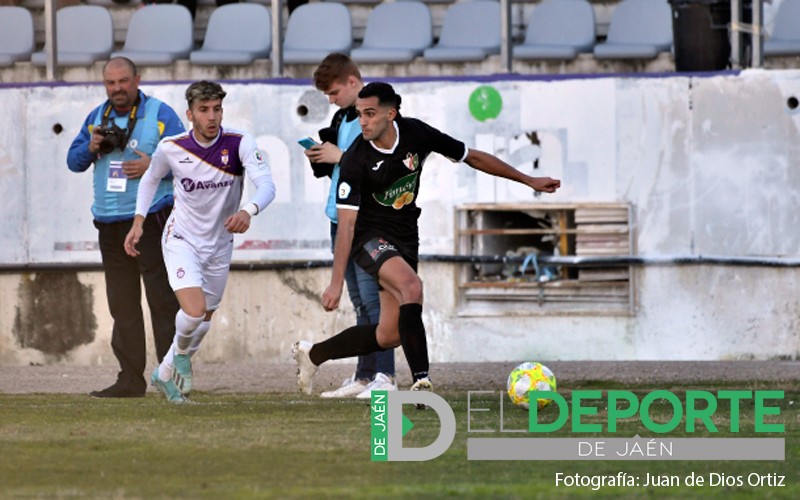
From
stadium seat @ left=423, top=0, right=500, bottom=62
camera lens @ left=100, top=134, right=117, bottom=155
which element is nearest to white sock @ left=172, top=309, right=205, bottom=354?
camera lens @ left=100, top=134, right=117, bottom=155

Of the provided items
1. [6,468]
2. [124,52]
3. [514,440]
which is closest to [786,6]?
[124,52]

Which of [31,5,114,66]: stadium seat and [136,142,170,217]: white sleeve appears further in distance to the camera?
[31,5,114,66]: stadium seat

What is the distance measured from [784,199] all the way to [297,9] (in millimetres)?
5076

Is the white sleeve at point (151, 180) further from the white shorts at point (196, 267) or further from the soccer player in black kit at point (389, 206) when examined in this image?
the soccer player in black kit at point (389, 206)

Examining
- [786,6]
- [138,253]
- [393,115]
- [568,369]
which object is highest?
[786,6]

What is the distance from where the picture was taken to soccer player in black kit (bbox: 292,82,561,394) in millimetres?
9945

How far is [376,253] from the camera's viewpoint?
1009 centimetres

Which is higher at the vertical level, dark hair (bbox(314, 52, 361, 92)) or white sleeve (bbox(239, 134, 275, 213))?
dark hair (bbox(314, 52, 361, 92))

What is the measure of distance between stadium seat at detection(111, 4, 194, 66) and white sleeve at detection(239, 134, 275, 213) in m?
5.82

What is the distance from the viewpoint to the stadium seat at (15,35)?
17.0m

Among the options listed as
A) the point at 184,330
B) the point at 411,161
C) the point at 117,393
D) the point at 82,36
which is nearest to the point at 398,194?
the point at 411,161

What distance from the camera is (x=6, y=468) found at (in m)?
7.62

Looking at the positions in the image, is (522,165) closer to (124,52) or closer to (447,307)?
(447,307)

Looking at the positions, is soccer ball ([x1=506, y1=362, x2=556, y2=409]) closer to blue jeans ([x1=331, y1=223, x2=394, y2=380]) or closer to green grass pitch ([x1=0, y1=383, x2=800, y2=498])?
green grass pitch ([x1=0, y1=383, x2=800, y2=498])
